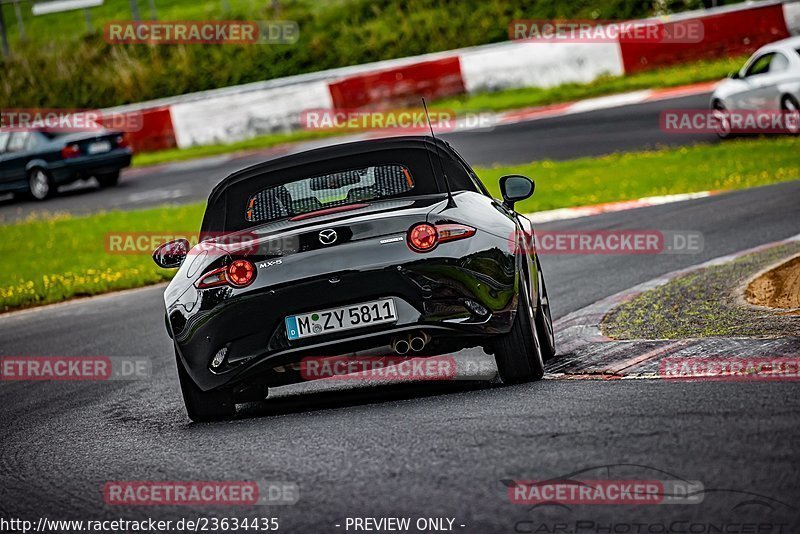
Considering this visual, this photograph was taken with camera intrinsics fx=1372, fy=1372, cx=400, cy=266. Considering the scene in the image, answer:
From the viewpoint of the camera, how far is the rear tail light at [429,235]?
6.45 metres

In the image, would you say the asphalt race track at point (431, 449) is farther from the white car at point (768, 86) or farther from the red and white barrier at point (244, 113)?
the red and white barrier at point (244, 113)

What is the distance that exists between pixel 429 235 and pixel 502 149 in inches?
633

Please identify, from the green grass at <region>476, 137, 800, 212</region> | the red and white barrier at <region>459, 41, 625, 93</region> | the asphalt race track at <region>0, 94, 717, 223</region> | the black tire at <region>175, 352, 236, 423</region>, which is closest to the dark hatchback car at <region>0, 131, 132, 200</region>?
the asphalt race track at <region>0, 94, 717, 223</region>

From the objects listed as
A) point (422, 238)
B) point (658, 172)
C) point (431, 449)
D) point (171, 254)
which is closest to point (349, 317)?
point (422, 238)

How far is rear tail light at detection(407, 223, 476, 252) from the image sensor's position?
6453 mm

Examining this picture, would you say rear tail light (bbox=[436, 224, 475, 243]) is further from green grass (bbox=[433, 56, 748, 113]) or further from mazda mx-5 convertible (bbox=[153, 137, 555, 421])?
green grass (bbox=[433, 56, 748, 113])

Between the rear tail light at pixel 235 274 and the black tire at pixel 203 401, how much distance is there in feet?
1.79

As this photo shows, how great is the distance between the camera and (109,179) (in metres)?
26.3

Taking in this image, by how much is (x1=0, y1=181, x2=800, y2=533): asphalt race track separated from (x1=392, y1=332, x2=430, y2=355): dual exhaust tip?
0.91 ft

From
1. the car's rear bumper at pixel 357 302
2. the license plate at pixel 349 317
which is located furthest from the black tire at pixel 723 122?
the license plate at pixel 349 317

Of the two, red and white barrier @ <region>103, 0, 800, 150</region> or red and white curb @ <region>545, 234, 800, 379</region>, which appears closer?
red and white curb @ <region>545, 234, 800, 379</region>

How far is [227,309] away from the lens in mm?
6523

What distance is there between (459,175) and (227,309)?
1.56 m

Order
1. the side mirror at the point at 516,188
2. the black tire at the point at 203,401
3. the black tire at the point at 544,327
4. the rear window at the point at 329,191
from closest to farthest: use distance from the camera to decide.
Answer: the black tire at the point at 203,401 < the rear window at the point at 329,191 < the black tire at the point at 544,327 < the side mirror at the point at 516,188
